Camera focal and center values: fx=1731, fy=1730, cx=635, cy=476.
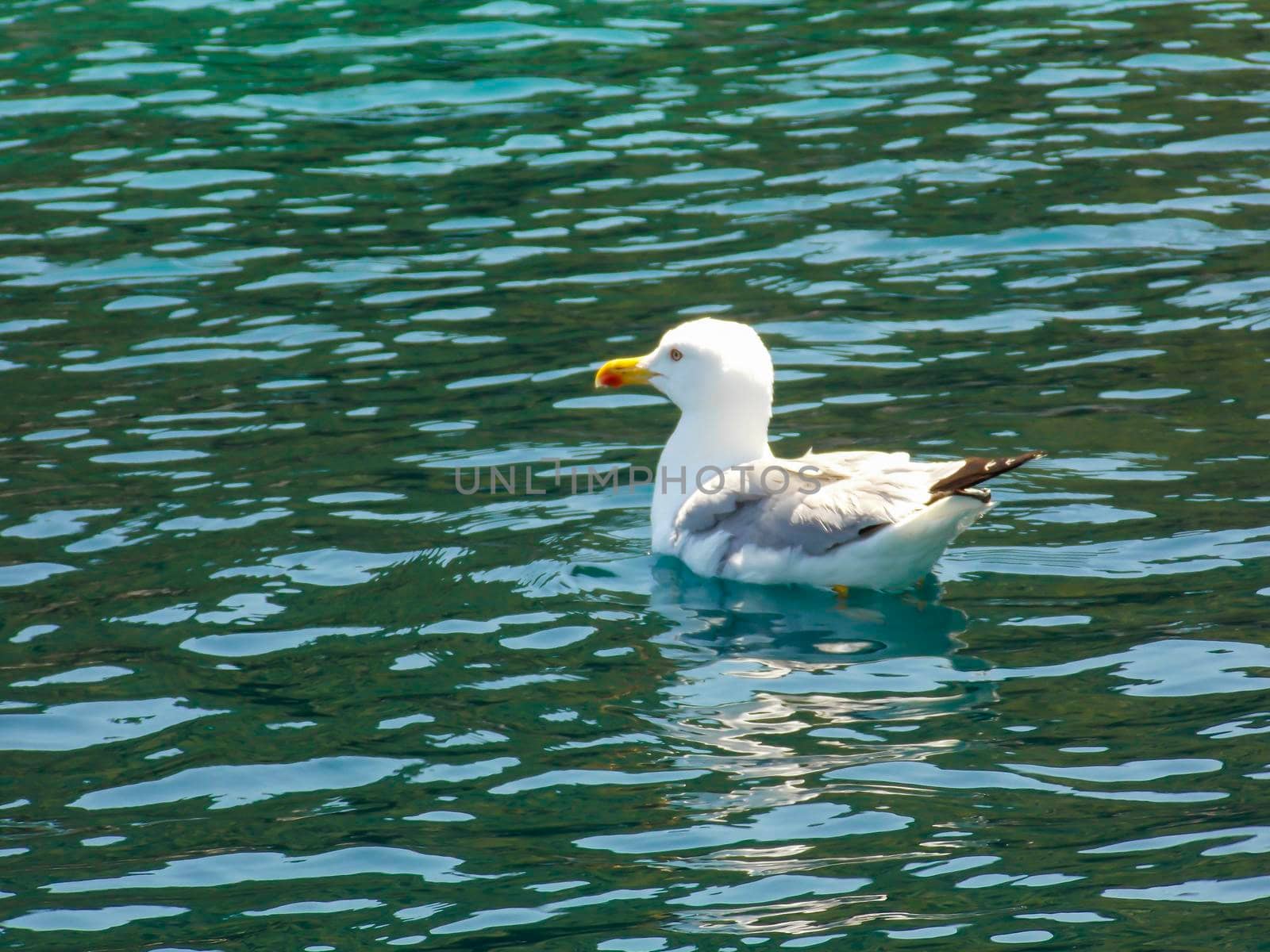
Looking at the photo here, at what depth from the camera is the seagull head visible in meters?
8.74

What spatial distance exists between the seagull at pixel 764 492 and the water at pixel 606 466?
0.19 meters

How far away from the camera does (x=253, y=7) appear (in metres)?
18.5

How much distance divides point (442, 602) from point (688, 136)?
24.4 ft

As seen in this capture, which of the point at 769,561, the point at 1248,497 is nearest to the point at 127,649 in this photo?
the point at 769,561

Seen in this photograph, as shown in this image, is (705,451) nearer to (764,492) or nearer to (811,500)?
(764,492)

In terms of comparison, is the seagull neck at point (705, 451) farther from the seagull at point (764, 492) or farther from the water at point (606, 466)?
the water at point (606, 466)

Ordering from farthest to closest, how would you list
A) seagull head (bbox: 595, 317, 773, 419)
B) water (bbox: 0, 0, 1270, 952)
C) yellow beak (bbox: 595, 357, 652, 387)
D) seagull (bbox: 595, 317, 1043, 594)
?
yellow beak (bbox: 595, 357, 652, 387), seagull head (bbox: 595, 317, 773, 419), seagull (bbox: 595, 317, 1043, 594), water (bbox: 0, 0, 1270, 952)

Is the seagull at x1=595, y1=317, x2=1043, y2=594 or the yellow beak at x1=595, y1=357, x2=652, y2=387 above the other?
the yellow beak at x1=595, y1=357, x2=652, y2=387

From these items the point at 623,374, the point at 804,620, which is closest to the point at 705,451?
the point at 623,374

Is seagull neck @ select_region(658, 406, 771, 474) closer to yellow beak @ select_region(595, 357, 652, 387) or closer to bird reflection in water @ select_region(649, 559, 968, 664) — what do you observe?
yellow beak @ select_region(595, 357, 652, 387)

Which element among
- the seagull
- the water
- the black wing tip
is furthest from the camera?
the seagull

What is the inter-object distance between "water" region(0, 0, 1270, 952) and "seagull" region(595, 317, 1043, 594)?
194mm

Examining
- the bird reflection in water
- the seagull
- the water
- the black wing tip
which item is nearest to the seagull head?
the seagull

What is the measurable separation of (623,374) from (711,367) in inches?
21.4
